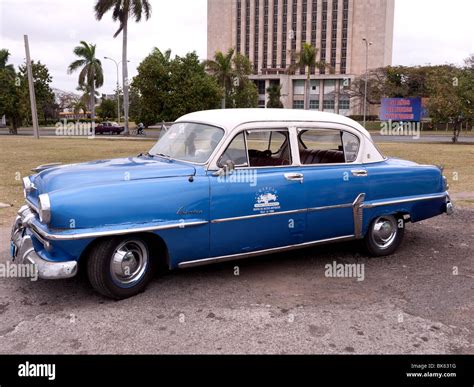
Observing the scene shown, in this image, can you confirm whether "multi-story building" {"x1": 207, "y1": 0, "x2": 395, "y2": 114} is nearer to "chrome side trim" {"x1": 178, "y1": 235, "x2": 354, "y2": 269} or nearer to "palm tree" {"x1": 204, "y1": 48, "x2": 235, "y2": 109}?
"palm tree" {"x1": 204, "y1": 48, "x2": 235, "y2": 109}

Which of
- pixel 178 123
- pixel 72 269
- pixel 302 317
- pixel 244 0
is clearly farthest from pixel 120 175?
pixel 244 0

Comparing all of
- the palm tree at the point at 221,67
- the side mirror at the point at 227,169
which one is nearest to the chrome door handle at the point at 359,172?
the side mirror at the point at 227,169

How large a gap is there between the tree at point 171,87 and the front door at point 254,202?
3031 centimetres

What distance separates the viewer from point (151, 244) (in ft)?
15.0

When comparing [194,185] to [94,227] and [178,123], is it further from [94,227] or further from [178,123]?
[178,123]

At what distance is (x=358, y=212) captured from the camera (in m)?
5.53

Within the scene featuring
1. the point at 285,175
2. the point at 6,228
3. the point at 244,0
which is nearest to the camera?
the point at 285,175

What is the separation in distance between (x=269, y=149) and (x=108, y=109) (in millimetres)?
85824

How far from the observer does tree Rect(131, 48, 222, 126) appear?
35062mm

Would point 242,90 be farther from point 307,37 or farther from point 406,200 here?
point 406,200

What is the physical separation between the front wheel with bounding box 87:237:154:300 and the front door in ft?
2.17

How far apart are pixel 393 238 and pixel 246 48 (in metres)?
102

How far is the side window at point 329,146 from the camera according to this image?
18.7 ft

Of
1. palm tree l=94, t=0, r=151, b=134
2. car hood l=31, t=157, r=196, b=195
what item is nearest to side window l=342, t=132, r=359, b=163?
car hood l=31, t=157, r=196, b=195
